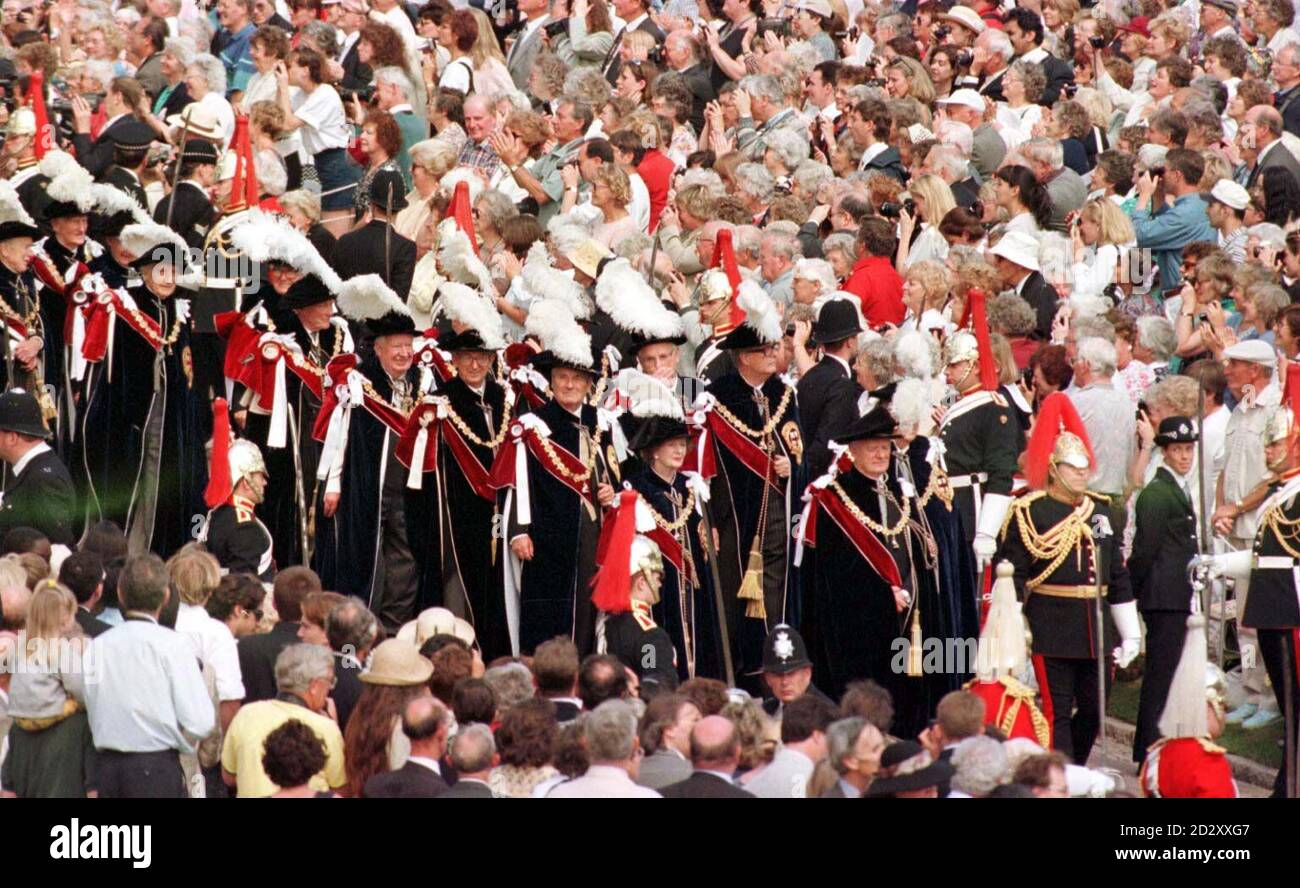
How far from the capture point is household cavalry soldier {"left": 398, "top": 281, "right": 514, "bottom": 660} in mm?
13969

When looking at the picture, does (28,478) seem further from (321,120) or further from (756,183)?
(756,183)

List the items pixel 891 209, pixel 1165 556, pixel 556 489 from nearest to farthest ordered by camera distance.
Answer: pixel 1165 556
pixel 556 489
pixel 891 209

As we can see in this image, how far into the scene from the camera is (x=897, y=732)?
12922 millimetres

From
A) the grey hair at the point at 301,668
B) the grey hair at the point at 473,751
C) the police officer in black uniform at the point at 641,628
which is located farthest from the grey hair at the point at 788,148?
the grey hair at the point at 473,751

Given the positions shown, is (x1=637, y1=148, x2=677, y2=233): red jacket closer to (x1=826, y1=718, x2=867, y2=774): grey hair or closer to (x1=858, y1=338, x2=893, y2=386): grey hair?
(x1=858, y1=338, x2=893, y2=386): grey hair

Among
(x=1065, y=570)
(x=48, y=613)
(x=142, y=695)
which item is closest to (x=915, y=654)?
(x=1065, y=570)

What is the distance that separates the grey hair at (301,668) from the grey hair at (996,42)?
33.6 feet

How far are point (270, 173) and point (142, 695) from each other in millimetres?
7162

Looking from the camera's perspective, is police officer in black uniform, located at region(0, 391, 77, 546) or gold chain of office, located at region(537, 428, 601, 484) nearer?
police officer in black uniform, located at region(0, 391, 77, 546)

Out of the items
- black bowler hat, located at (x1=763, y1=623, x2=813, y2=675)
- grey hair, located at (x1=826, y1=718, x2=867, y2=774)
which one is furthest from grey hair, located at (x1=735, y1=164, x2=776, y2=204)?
grey hair, located at (x1=826, y1=718, x2=867, y2=774)

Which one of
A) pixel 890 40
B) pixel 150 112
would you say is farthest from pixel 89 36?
pixel 890 40

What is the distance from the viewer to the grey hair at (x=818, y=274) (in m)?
15.0

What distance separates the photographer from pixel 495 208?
15484 millimetres

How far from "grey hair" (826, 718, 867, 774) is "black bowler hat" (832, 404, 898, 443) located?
3.53 m
